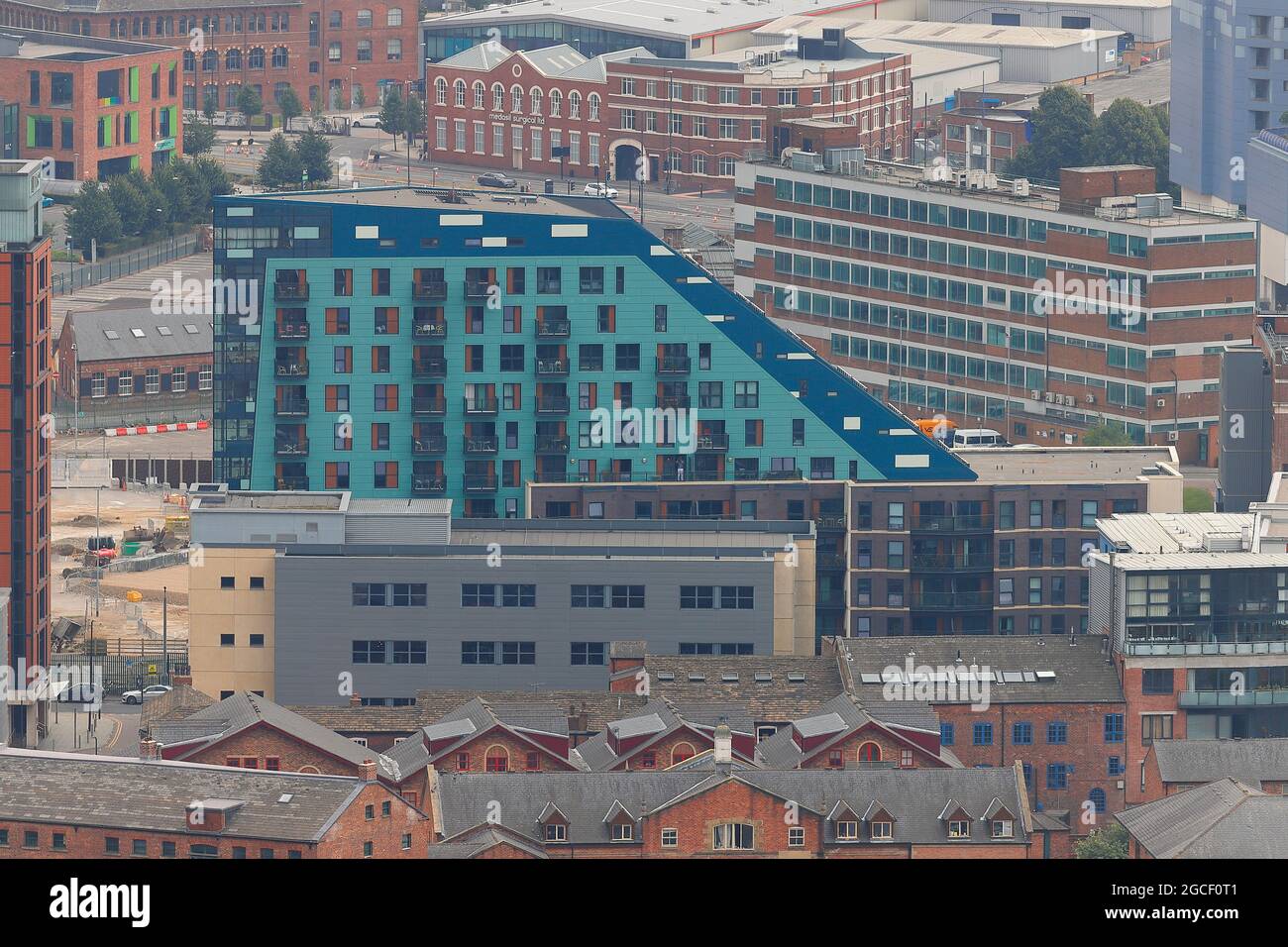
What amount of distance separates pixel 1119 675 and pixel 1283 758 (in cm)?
1312

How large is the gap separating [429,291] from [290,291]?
7544mm

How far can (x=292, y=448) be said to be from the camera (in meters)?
158

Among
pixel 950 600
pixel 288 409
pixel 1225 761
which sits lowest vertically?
pixel 1225 761

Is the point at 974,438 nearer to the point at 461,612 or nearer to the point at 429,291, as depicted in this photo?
the point at 429,291

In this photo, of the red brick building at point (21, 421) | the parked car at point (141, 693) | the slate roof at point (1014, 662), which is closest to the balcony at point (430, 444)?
the parked car at point (141, 693)

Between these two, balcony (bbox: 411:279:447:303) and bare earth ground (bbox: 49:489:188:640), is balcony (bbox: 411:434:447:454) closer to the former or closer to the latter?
balcony (bbox: 411:279:447:303)

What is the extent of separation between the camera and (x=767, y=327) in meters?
157

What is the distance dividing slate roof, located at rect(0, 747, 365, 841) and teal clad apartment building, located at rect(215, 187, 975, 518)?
177 ft

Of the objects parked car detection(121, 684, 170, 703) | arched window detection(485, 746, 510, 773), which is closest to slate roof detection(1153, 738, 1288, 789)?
arched window detection(485, 746, 510, 773)

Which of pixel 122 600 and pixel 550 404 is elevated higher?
pixel 550 404

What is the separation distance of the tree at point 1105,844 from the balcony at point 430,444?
54.9 meters

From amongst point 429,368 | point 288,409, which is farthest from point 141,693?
point 429,368

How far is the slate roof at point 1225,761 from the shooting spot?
118062 millimetres
